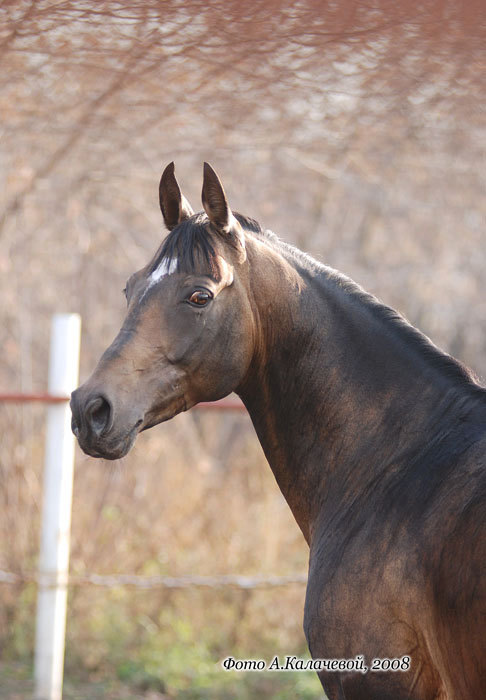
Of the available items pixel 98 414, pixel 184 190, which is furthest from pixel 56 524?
pixel 184 190

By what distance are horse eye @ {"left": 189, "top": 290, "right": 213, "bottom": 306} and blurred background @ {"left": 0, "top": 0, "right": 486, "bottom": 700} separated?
0.87 metres

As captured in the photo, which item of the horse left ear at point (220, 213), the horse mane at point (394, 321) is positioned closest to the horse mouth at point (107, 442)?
the horse left ear at point (220, 213)

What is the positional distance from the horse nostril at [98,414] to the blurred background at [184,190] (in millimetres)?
717

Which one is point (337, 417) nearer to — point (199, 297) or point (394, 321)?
point (394, 321)

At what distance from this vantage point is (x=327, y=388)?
268cm

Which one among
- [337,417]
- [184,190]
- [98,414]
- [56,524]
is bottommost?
[56,524]

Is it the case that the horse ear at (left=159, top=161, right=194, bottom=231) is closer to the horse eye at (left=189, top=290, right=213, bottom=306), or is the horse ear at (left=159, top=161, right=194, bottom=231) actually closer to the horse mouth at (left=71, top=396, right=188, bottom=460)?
the horse eye at (left=189, top=290, right=213, bottom=306)

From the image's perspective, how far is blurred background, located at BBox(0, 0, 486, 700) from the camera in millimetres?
3465

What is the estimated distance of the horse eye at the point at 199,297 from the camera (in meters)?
2.53

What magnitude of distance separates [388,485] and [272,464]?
48 centimetres

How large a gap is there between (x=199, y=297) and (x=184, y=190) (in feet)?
18.6

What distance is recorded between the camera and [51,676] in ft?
15.4

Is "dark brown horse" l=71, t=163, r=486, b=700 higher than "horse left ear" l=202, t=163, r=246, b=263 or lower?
lower

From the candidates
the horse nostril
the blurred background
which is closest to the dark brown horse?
the horse nostril
